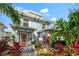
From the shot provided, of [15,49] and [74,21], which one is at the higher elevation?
[74,21]

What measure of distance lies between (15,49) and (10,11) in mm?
357

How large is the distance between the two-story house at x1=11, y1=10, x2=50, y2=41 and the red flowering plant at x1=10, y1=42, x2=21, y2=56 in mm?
56

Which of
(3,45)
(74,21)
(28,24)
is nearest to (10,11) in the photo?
(28,24)

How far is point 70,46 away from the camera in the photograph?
5.45ft

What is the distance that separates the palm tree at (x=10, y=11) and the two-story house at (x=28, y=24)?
0.04 meters

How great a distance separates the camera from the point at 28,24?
5.65 feet

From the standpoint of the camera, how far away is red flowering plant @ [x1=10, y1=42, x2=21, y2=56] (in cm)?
167

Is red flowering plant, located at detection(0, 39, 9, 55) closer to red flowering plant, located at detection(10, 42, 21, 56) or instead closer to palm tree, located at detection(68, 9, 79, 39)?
red flowering plant, located at detection(10, 42, 21, 56)

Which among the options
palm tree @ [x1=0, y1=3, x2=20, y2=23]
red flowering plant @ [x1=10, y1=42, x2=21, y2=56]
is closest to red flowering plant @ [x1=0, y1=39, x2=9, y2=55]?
Answer: red flowering plant @ [x1=10, y1=42, x2=21, y2=56]

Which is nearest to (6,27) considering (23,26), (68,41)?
(23,26)

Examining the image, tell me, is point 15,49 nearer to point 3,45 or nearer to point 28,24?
point 3,45

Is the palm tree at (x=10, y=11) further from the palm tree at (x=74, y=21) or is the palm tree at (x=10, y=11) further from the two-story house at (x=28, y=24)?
the palm tree at (x=74, y=21)

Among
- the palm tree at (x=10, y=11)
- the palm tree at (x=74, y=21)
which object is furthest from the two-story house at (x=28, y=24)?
the palm tree at (x=74, y=21)

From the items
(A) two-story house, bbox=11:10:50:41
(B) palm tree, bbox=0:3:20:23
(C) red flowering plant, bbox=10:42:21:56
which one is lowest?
(C) red flowering plant, bbox=10:42:21:56
